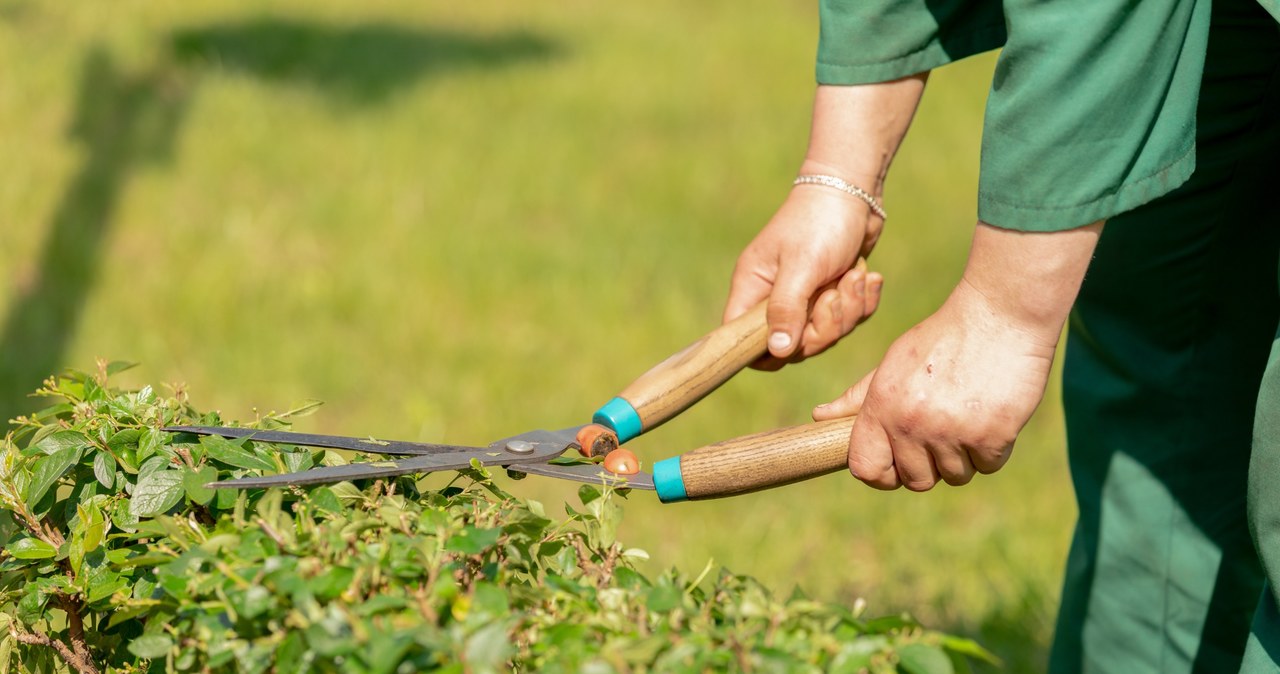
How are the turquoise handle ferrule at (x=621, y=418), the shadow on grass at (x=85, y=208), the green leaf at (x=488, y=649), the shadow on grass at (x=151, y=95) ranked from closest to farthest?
the green leaf at (x=488, y=649), the turquoise handle ferrule at (x=621, y=418), the shadow on grass at (x=85, y=208), the shadow on grass at (x=151, y=95)

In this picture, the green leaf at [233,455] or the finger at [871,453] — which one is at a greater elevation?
the green leaf at [233,455]

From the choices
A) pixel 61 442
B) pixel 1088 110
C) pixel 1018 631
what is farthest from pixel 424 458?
pixel 1018 631

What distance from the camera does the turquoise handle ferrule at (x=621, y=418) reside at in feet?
5.98

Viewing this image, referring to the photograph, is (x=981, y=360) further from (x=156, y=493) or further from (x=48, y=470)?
(x=48, y=470)

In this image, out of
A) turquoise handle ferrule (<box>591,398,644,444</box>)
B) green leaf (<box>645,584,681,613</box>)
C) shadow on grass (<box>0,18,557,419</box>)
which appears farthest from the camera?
shadow on grass (<box>0,18,557,419</box>)

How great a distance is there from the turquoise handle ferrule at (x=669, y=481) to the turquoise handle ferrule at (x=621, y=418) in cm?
18

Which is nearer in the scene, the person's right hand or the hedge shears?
the hedge shears

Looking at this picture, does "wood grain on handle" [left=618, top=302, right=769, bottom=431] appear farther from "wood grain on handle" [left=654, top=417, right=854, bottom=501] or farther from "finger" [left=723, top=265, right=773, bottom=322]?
"wood grain on handle" [left=654, top=417, right=854, bottom=501]

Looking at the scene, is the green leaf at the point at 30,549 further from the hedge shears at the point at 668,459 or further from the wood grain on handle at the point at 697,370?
the wood grain on handle at the point at 697,370

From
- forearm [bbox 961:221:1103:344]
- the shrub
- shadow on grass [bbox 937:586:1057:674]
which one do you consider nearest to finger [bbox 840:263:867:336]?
forearm [bbox 961:221:1103:344]

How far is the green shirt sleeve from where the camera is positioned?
1410mm

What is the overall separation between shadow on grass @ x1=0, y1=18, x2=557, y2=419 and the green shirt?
2.72 meters

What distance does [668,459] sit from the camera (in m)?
1.70

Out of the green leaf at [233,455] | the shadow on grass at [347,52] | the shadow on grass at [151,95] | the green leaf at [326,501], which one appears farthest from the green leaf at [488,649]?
the shadow on grass at [347,52]
